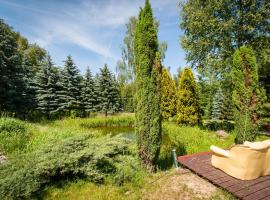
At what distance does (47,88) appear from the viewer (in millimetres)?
18469

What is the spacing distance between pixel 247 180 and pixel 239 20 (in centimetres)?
1046

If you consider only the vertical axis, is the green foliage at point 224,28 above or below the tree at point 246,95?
above

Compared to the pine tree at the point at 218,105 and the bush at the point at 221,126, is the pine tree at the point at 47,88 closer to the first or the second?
the bush at the point at 221,126

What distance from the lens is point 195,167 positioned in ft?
17.3

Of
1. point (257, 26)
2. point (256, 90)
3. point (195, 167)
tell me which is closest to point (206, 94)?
point (257, 26)

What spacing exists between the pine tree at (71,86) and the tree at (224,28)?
11.8 meters

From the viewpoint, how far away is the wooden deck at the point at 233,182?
3.89m

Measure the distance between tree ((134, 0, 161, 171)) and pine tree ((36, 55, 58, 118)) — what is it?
14740 mm

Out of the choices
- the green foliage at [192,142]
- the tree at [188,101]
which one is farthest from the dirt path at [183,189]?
the tree at [188,101]

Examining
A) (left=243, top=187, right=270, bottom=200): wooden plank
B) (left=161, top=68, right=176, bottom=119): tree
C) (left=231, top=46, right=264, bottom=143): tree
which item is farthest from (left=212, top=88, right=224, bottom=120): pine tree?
(left=243, top=187, right=270, bottom=200): wooden plank

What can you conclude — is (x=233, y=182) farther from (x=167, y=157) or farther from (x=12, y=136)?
(x=12, y=136)

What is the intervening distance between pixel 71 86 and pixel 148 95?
15.9 meters

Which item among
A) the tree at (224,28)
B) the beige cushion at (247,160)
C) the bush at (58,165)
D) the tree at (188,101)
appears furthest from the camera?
the tree at (188,101)

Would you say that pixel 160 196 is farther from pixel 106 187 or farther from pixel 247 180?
pixel 247 180
